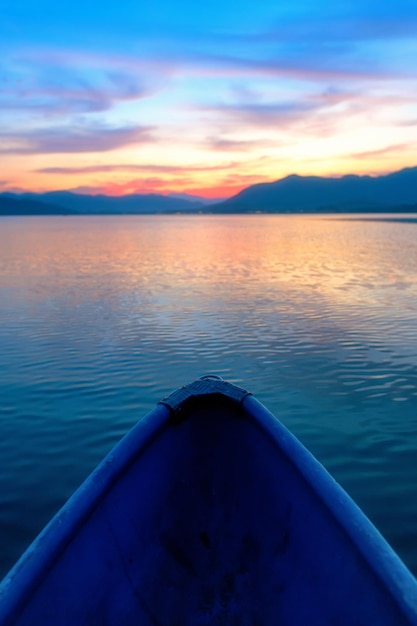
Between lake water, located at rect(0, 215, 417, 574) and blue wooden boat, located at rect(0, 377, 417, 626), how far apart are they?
8.75 feet

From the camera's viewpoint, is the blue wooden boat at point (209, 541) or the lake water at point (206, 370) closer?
the blue wooden boat at point (209, 541)

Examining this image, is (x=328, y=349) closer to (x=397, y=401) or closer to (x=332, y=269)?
(x=397, y=401)

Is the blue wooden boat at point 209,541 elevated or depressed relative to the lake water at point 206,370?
elevated

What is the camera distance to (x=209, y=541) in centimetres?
472

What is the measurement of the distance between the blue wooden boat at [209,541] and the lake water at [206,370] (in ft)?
8.75

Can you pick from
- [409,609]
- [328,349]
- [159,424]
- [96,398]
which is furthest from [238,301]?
[409,609]

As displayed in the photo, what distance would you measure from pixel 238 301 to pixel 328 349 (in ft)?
28.7

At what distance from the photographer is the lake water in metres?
7.99

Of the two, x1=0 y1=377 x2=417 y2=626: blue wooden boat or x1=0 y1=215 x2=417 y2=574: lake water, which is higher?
x1=0 y1=377 x2=417 y2=626: blue wooden boat

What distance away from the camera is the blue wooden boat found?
11.9ft

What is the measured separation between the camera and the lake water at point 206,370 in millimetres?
7992

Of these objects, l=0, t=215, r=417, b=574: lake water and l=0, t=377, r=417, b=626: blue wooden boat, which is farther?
l=0, t=215, r=417, b=574: lake water

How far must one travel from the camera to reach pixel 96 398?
11219mm

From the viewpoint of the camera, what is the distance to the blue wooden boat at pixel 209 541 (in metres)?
3.64
